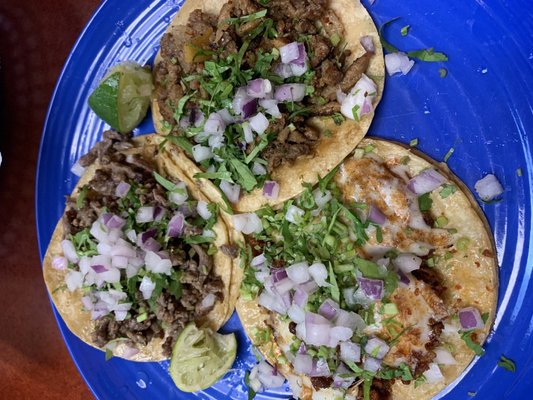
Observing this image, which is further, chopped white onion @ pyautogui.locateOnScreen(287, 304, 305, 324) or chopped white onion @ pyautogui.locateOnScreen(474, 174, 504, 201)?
chopped white onion @ pyautogui.locateOnScreen(287, 304, 305, 324)

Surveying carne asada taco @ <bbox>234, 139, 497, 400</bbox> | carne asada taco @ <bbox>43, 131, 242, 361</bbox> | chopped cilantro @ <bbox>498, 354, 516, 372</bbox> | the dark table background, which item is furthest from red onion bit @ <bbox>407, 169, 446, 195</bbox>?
the dark table background

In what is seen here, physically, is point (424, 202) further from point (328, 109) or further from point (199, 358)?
point (199, 358)

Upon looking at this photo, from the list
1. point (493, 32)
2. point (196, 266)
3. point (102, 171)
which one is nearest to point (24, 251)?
point (102, 171)

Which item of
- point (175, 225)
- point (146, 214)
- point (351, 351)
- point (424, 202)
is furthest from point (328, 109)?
point (351, 351)

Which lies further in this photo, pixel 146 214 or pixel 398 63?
pixel 146 214

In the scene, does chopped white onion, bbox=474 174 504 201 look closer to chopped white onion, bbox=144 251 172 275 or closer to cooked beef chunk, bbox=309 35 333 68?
cooked beef chunk, bbox=309 35 333 68

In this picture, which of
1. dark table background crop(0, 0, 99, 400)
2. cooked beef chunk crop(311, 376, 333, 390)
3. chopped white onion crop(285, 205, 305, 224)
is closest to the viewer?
cooked beef chunk crop(311, 376, 333, 390)

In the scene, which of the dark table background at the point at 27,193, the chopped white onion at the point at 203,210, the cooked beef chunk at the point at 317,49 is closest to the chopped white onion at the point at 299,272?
the chopped white onion at the point at 203,210
